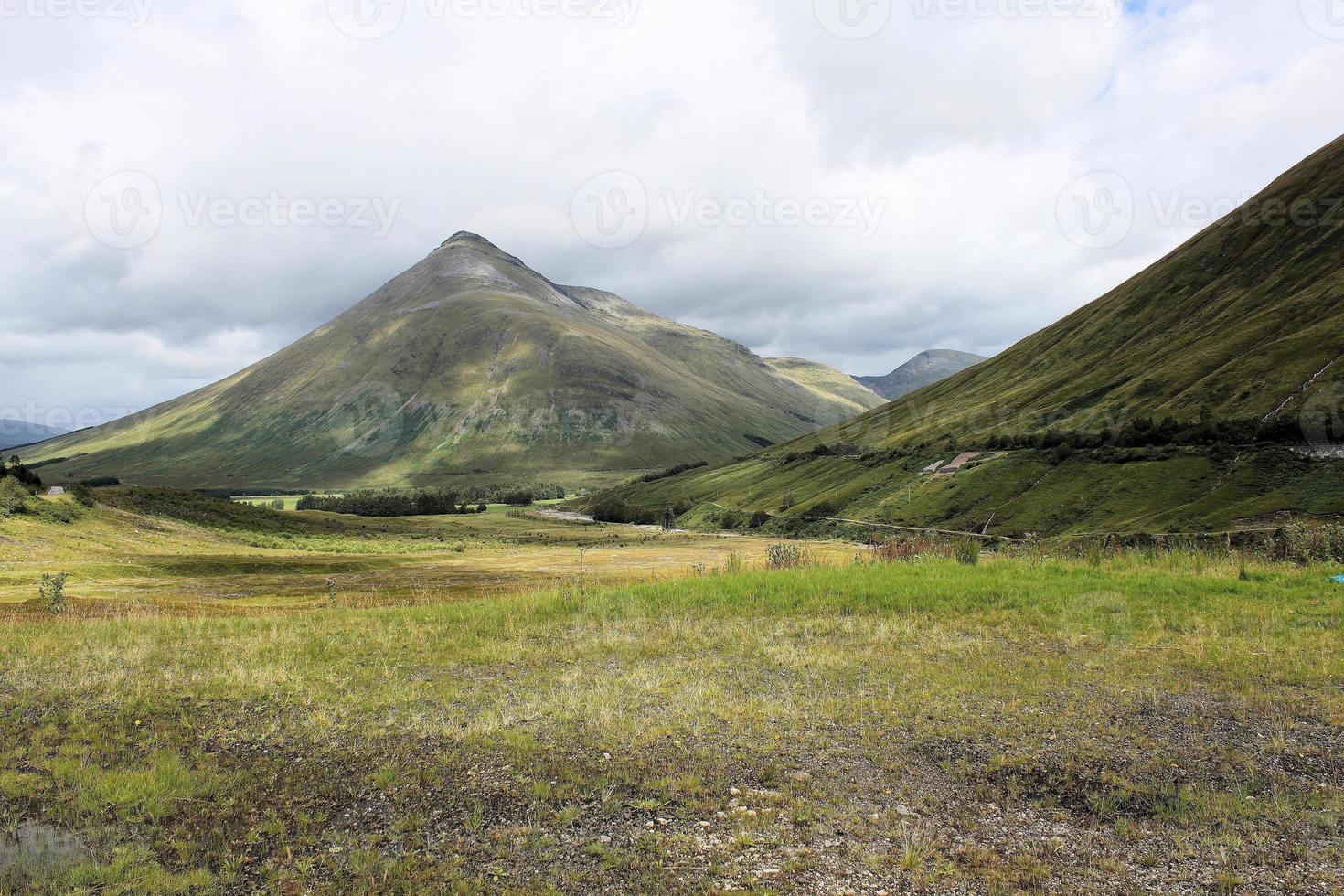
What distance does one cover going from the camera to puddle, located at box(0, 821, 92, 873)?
8500 millimetres

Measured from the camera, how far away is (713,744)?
37.9 feet

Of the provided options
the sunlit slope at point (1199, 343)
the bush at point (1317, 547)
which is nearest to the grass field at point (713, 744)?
the bush at point (1317, 547)

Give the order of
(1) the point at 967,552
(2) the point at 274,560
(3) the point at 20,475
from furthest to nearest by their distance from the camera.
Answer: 1. (3) the point at 20,475
2. (2) the point at 274,560
3. (1) the point at 967,552

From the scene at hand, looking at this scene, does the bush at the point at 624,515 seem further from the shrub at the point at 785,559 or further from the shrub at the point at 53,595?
the shrub at the point at 53,595

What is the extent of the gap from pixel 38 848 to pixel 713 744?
9188mm

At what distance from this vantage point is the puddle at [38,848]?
335 inches

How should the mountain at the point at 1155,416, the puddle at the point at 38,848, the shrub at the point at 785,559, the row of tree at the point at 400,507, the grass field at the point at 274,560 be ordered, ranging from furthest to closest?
the row of tree at the point at 400,507 → the mountain at the point at 1155,416 → the grass field at the point at 274,560 → the shrub at the point at 785,559 → the puddle at the point at 38,848

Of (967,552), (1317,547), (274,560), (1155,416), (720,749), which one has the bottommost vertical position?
(274,560)

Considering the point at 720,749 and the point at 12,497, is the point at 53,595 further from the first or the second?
the point at 12,497

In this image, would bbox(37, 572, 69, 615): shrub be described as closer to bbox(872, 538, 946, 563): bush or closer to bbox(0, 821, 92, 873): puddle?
bbox(0, 821, 92, 873): puddle

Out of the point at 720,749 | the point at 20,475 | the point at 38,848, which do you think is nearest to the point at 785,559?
the point at 720,749

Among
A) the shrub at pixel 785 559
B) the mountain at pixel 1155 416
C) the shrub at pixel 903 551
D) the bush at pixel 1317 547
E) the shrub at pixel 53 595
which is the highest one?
the mountain at pixel 1155 416

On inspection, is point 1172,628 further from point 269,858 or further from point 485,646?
point 269,858

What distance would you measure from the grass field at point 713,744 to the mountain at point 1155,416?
5189 centimetres
